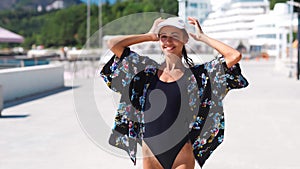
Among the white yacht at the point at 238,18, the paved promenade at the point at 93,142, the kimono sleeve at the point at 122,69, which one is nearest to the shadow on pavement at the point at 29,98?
the paved promenade at the point at 93,142

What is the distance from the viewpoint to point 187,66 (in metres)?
3.46

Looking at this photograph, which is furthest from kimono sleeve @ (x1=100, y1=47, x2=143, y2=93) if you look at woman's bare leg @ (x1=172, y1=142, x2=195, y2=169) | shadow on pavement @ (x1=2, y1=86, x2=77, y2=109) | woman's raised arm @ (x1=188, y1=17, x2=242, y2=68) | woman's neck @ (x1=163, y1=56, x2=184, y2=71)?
shadow on pavement @ (x1=2, y1=86, x2=77, y2=109)

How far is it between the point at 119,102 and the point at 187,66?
53 cm

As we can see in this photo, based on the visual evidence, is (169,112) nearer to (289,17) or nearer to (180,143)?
(180,143)

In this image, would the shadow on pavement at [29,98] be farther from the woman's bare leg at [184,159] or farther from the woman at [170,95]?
the woman's bare leg at [184,159]

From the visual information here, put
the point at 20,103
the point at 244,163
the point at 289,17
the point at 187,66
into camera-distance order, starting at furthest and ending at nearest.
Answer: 1. the point at 289,17
2. the point at 20,103
3. the point at 244,163
4. the point at 187,66

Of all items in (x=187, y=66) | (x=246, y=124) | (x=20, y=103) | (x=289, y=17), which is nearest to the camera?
(x=187, y=66)

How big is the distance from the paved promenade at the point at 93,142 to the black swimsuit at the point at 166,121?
0.49 meters

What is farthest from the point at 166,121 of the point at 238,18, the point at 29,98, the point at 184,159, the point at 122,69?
the point at 238,18

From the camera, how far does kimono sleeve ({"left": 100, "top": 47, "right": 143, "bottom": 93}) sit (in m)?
3.45

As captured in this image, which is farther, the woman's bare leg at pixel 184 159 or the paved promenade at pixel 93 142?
the paved promenade at pixel 93 142

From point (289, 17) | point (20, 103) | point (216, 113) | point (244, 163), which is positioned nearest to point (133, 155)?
point (216, 113)

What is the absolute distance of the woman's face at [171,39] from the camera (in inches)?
129

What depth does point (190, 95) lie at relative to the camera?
329 centimetres
